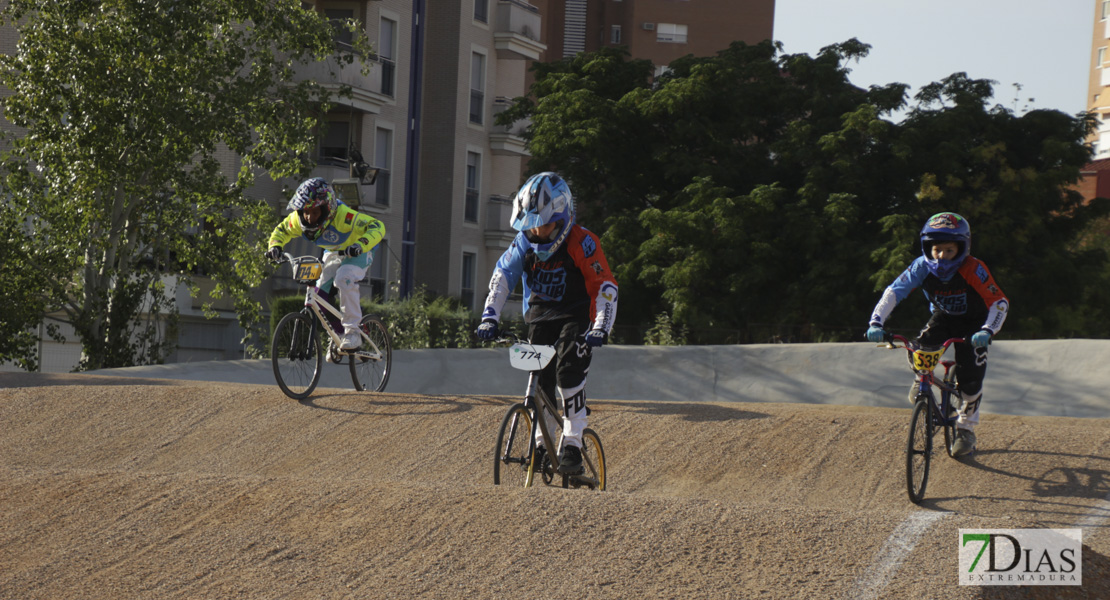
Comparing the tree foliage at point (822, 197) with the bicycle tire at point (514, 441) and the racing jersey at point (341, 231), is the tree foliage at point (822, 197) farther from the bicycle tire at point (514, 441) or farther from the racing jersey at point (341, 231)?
the bicycle tire at point (514, 441)

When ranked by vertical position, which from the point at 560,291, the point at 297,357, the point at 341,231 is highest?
Answer: the point at 341,231

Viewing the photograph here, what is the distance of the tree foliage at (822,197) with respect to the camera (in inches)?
922

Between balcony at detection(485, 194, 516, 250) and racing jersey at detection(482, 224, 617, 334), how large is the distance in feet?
109

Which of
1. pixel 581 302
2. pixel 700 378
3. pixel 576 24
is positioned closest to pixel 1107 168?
pixel 576 24

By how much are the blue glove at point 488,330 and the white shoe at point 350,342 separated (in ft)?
14.7

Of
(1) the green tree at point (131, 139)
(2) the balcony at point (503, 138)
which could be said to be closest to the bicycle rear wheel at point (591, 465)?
(1) the green tree at point (131, 139)

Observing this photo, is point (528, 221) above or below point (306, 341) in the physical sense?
above

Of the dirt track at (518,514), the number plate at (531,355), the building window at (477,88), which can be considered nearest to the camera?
the dirt track at (518,514)

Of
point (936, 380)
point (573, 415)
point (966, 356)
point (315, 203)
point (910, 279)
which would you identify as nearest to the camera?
point (573, 415)

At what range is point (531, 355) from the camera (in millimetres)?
6422

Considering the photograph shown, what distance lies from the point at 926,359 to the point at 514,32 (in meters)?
33.3

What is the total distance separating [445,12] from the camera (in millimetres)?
38688

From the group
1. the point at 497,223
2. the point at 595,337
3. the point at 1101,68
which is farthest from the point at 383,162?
the point at 1101,68

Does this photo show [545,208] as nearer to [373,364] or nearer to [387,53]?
[373,364]
